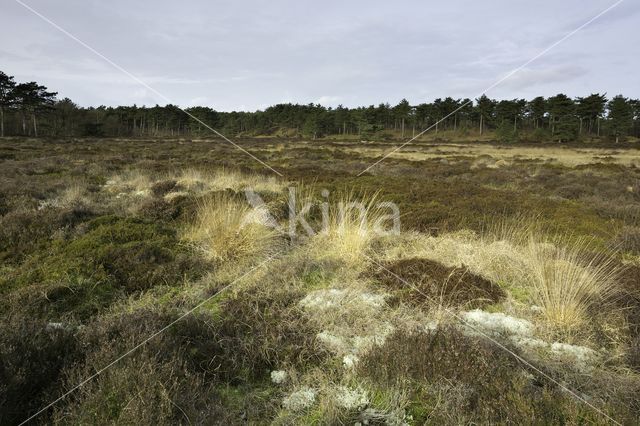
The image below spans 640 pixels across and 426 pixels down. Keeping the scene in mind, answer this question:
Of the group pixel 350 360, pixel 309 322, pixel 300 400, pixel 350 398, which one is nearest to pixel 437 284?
pixel 309 322

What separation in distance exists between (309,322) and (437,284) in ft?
5.52

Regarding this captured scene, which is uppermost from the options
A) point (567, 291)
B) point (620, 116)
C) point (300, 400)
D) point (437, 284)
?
point (620, 116)

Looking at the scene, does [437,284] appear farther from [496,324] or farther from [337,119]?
[337,119]

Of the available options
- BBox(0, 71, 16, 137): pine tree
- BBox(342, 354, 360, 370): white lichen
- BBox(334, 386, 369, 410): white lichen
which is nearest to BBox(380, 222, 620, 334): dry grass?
BBox(342, 354, 360, 370): white lichen

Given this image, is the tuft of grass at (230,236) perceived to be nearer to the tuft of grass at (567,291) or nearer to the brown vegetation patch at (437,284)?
the brown vegetation patch at (437,284)

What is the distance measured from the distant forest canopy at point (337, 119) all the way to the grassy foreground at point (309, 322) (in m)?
50.0

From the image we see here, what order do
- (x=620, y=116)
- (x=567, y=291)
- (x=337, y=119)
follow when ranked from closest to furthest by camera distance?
(x=567, y=291)
(x=620, y=116)
(x=337, y=119)

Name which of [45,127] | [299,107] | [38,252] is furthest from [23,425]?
[299,107]

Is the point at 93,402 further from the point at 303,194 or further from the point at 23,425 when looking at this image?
the point at 303,194

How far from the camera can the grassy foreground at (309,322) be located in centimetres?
245

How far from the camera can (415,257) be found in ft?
17.7

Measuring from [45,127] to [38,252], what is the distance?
59.8 meters

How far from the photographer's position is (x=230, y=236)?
571 cm

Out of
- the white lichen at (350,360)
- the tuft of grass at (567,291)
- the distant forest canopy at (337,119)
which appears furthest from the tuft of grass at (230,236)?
the distant forest canopy at (337,119)
